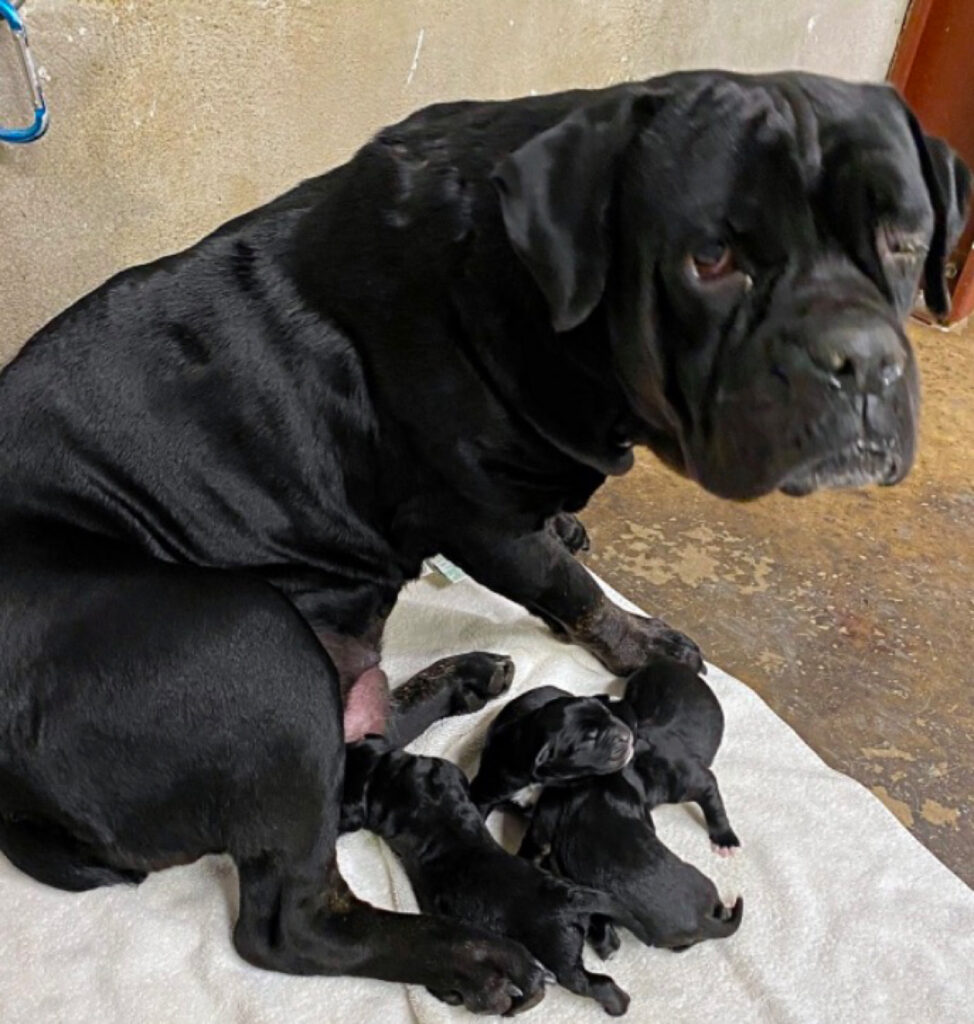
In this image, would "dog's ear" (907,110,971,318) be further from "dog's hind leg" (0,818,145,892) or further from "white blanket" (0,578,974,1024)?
"dog's hind leg" (0,818,145,892)

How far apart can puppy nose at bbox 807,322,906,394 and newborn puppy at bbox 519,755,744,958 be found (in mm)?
831

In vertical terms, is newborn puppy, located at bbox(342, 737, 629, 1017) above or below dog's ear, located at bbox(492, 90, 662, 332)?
below

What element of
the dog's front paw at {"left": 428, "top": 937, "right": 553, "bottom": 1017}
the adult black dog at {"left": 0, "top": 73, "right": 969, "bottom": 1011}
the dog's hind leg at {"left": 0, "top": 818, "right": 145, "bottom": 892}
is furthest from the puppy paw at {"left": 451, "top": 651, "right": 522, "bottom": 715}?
the dog's hind leg at {"left": 0, "top": 818, "right": 145, "bottom": 892}

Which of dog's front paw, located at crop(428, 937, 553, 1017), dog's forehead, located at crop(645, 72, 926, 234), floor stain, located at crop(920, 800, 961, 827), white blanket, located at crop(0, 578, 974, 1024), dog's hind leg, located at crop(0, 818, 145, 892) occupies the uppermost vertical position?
dog's forehead, located at crop(645, 72, 926, 234)

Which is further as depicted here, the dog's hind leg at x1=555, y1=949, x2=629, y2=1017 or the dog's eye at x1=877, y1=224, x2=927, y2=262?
the dog's hind leg at x1=555, y1=949, x2=629, y2=1017

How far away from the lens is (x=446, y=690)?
2318 millimetres

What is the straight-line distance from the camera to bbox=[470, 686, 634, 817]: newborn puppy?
1946 millimetres

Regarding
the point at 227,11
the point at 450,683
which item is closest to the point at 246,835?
the point at 450,683

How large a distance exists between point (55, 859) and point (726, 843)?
1104 mm

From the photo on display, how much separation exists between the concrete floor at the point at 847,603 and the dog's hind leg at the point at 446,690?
1.75 ft

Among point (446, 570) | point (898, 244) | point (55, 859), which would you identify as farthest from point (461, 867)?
point (898, 244)

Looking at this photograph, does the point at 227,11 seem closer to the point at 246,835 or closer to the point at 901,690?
the point at 246,835

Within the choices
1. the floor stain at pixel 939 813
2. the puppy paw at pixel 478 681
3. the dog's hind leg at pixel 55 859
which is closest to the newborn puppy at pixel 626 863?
the puppy paw at pixel 478 681

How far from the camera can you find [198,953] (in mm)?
1880
